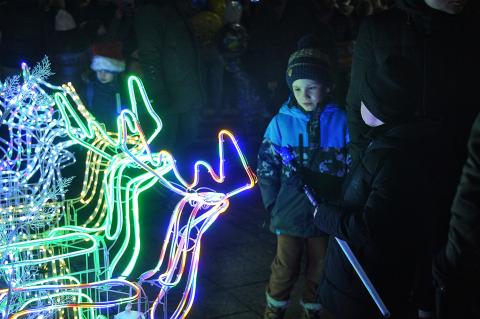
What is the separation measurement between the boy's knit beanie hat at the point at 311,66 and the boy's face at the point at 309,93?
0.11 feet

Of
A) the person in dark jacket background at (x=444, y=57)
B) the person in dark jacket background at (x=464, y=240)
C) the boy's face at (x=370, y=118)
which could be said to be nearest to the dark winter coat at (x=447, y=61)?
the person in dark jacket background at (x=444, y=57)

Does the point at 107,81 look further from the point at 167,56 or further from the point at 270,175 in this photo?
the point at 270,175

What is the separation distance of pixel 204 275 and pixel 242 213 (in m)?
1.71

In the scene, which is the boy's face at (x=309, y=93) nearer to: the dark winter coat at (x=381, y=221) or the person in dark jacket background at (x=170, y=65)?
the dark winter coat at (x=381, y=221)

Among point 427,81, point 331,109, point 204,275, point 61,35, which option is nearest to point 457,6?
point 427,81

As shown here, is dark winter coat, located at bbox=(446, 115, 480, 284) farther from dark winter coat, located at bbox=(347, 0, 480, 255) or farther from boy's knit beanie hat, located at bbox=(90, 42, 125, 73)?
boy's knit beanie hat, located at bbox=(90, 42, 125, 73)

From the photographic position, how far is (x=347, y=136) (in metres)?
4.07

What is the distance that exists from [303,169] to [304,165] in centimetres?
11

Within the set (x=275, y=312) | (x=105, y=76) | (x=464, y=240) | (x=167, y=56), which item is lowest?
(x=275, y=312)

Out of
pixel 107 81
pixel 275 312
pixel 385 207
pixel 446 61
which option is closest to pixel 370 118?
pixel 385 207

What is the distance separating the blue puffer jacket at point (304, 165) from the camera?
3973mm

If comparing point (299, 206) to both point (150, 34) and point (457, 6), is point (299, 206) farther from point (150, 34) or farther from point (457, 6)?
point (150, 34)

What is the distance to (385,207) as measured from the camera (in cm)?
285

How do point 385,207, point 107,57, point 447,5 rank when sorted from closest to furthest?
point 385,207 → point 447,5 → point 107,57
